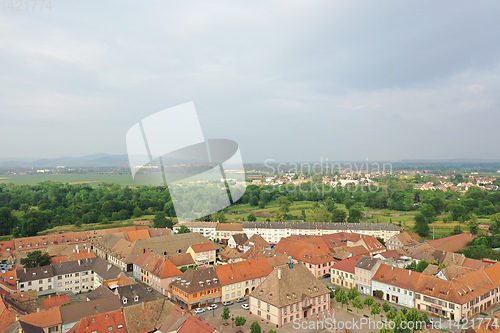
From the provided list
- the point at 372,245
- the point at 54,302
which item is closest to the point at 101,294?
the point at 54,302

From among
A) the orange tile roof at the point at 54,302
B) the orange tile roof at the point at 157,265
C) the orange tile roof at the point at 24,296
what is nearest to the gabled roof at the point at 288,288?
the orange tile roof at the point at 157,265

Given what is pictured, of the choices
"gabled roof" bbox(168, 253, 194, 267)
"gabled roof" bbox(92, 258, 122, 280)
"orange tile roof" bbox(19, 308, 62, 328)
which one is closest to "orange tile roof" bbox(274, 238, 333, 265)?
"gabled roof" bbox(168, 253, 194, 267)

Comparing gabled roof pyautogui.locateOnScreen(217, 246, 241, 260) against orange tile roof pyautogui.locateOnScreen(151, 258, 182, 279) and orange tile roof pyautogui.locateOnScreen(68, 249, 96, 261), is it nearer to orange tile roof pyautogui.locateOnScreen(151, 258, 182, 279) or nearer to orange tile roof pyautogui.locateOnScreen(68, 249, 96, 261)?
orange tile roof pyautogui.locateOnScreen(151, 258, 182, 279)

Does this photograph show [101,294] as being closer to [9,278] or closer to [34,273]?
[34,273]

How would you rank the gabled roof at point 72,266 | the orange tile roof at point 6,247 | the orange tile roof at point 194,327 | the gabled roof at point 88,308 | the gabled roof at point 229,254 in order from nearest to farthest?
the orange tile roof at point 194,327 < the gabled roof at point 88,308 < the gabled roof at point 72,266 < the gabled roof at point 229,254 < the orange tile roof at point 6,247

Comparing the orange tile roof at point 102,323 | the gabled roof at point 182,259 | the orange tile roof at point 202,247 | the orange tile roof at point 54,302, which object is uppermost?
the orange tile roof at point 102,323

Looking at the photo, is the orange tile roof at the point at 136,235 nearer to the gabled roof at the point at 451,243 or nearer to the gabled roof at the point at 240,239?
the gabled roof at the point at 240,239

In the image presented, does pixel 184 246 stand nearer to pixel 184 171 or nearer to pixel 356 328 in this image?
pixel 184 171

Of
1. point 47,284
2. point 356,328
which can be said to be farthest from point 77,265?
point 356,328
